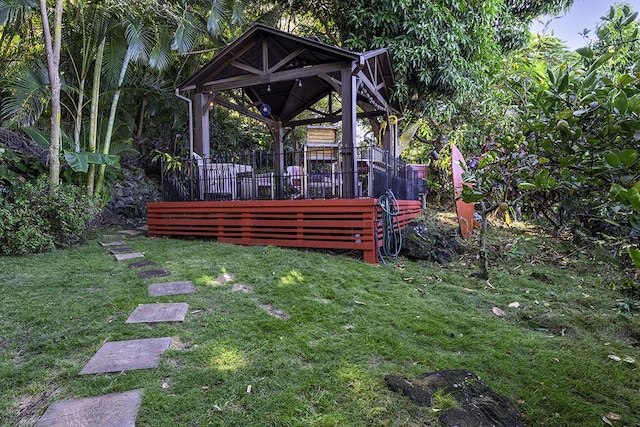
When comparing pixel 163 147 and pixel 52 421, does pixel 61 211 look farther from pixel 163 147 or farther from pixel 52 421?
pixel 163 147

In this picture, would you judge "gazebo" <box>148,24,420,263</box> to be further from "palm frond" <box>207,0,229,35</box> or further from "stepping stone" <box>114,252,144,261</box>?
"palm frond" <box>207,0,229,35</box>

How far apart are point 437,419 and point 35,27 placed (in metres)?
11.7

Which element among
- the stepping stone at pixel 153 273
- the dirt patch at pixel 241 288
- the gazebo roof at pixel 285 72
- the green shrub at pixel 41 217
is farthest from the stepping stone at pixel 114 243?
the dirt patch at pixel 241 288

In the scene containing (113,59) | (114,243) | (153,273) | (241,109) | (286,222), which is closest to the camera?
(153,273)

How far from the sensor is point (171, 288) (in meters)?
3.54

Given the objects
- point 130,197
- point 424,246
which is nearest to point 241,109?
point 130,197

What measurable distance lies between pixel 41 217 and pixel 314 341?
529 cm

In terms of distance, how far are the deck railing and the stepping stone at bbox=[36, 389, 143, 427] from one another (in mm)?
4133

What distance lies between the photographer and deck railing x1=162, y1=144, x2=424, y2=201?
18.9 ft

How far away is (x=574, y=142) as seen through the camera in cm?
153

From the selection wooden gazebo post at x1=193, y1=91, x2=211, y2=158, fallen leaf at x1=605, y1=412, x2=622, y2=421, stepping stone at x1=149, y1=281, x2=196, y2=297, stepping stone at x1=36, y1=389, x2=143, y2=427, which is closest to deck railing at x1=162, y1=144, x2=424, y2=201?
wooden gazebo post at x1=193, y1=91, x2=211, y2=158

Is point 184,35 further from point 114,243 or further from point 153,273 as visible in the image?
point 153,273

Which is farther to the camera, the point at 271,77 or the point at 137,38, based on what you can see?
the point at 137,38

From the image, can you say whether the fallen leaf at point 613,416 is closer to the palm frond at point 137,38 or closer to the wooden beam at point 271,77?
the wooden beam at point 271,77
